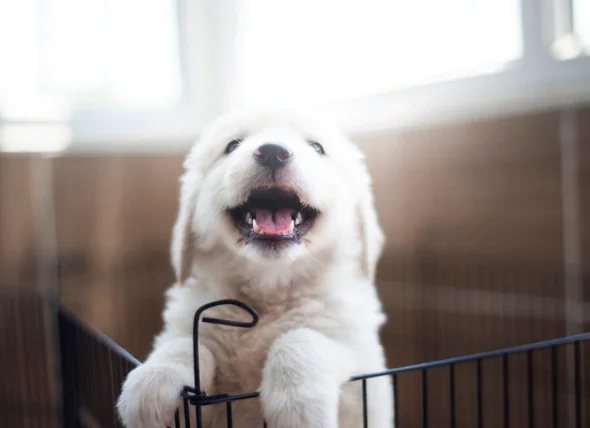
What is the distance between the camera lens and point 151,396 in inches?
35.9

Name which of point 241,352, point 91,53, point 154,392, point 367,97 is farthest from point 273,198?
point 91,53

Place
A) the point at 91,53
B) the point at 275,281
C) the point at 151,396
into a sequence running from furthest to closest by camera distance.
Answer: the point at 91,53
the point at 275,281
the point at 151,396

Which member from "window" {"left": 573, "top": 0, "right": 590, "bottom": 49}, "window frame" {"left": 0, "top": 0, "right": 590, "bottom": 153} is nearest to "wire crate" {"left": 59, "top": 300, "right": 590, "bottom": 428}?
"window frame" {"left": 0, "top": 0, "right": 590, "bottom": 153}

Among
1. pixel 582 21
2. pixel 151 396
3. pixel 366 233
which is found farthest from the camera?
pixel 582 21

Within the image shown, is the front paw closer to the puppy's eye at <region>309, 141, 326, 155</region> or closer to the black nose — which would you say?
the black nose

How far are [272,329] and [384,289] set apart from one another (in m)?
1.32

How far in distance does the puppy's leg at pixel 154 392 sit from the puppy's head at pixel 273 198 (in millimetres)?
249

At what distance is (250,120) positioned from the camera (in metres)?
1.27

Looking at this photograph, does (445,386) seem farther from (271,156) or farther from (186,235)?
(271,156)

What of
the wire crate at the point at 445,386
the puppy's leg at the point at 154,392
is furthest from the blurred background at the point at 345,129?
the puppy's leg at the point at 154,392

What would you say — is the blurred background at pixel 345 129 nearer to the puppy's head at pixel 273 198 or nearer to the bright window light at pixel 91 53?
the bright window light at pixel 91 53

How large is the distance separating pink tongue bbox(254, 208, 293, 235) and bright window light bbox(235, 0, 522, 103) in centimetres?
130

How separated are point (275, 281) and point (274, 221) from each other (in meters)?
0.13

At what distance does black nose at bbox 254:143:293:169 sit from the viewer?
1.06m
